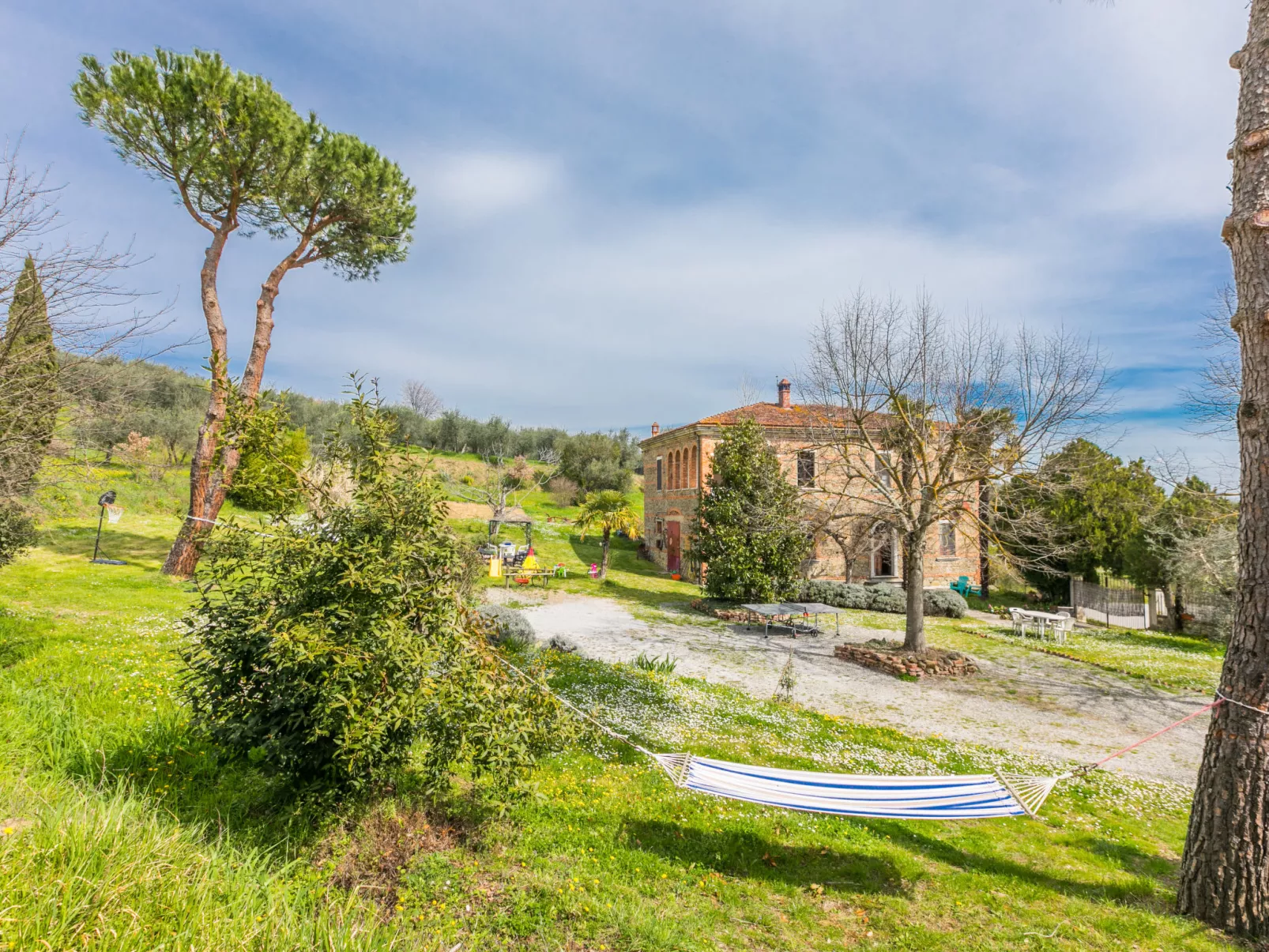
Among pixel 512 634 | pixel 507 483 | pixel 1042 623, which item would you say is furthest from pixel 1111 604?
pixel 507 483

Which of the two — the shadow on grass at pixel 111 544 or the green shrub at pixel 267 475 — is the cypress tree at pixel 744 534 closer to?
the green shrub at pixel 267 475

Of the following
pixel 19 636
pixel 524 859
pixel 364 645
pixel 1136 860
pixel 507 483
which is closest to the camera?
pixel 364 645

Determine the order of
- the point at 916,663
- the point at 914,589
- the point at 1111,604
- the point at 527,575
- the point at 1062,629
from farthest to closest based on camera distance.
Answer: the point at 527,575, the point at 1111,604, the point at 1062,629, the point at 914,589, the point at 916,663

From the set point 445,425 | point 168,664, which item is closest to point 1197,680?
point 168,664

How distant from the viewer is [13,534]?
12.3 m

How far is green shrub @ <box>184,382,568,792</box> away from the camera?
3.96 meters

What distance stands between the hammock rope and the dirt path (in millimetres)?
4271

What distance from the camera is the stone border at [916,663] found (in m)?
12.7

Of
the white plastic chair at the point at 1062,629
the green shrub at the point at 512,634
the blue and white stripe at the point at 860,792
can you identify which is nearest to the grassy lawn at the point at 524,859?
the blue and white stripe at the point at 860,792

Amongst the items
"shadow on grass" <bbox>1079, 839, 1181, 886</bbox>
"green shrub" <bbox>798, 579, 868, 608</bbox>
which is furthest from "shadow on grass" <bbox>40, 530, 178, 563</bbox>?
"shadow on grass" <bbox>1079, 839, 1181, 886</bbox>

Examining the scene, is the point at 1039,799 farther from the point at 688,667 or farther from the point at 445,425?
the point at 445,425

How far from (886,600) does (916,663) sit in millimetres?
8754

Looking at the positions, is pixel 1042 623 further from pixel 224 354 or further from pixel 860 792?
pixel 224 354

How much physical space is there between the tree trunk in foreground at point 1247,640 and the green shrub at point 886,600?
1709 cm
